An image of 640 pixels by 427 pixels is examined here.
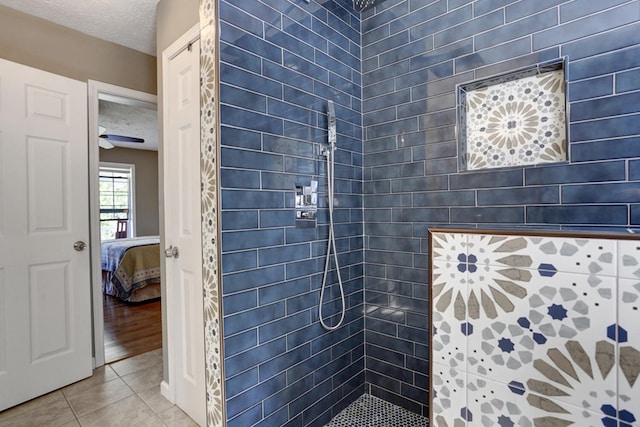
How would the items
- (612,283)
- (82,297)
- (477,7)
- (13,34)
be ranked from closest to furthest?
1. (612,283)
2. (477,7)
3. (13,34)
4. (82,297)

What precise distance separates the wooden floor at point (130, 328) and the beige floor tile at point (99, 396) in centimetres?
41

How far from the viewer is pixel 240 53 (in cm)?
129

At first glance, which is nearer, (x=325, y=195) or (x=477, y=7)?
(x=477, y=7)

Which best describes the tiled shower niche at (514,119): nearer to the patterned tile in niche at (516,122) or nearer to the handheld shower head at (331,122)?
the patterned tile in niche at (516,122)

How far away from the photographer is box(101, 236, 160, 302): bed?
12.7 ft

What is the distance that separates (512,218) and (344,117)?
1.04 meters

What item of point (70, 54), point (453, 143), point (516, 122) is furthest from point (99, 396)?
point (516, 122)

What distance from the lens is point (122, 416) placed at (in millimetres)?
1788

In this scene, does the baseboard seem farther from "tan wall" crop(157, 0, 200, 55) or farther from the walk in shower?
"tan wall" crop(157, 0, 200, 55)

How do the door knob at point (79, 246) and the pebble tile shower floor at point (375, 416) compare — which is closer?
the pebble tile shower floor at point (375, 416)

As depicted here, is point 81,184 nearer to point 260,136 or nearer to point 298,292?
point 260,136

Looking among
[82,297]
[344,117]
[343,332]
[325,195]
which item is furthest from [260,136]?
[82,297]

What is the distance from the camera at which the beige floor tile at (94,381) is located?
207 cm

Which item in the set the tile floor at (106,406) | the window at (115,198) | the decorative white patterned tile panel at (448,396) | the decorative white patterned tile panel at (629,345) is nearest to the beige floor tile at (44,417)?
the tile floor at (106,406)
